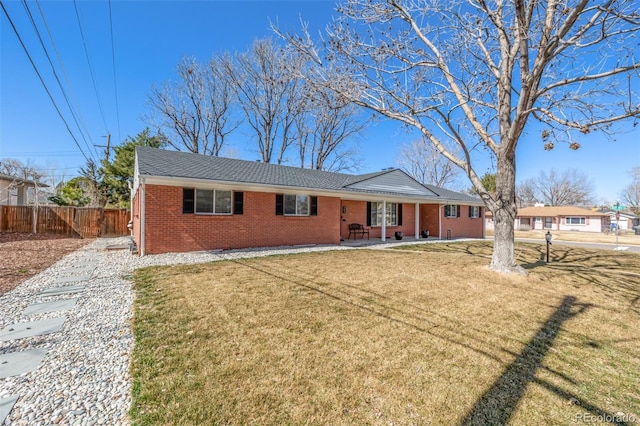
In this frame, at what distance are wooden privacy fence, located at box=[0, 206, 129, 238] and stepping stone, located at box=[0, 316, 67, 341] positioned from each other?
1508cm

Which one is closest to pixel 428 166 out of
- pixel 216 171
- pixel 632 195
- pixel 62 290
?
pixel 216 171

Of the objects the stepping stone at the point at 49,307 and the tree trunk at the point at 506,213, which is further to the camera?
the tree trunk at the point at 506,213

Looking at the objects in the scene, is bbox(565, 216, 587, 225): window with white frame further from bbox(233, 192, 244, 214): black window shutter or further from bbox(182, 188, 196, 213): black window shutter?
bbox(182, 188, 196, 213): black window shutter

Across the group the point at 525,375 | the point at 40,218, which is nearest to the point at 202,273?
the point at 525,375

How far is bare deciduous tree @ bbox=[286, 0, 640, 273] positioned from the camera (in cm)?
571

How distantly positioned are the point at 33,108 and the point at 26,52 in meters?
8.24

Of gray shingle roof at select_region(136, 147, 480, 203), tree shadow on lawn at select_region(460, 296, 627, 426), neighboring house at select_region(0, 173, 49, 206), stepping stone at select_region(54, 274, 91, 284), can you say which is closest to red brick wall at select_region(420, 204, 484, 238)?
gray shingle roof at select_region(136, 147, 480, 203)

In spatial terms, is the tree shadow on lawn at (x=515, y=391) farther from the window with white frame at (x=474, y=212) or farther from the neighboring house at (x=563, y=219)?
the neighboring house at (x=563, y=219)

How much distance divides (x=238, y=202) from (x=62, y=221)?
1231 centimetres

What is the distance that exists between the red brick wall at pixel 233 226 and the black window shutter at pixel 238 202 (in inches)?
5.6

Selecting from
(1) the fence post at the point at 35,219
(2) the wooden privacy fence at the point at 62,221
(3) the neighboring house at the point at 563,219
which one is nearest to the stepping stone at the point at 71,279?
(2) the wooden privacy fence at the point at 62,221

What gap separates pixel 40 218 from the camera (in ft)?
49.0

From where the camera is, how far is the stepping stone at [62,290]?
500 centimetres

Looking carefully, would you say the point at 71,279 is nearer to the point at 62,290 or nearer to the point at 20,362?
the point at 62,290
